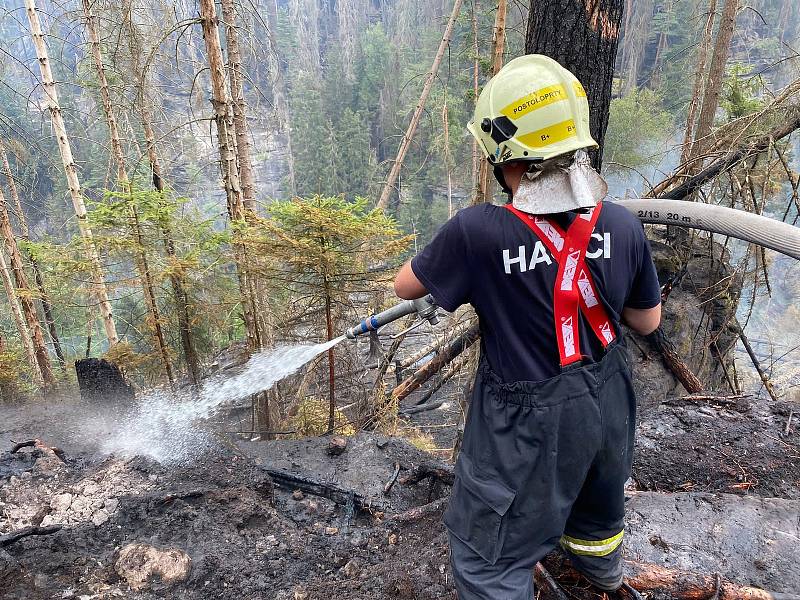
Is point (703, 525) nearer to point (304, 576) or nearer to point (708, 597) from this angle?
point (708, 597)

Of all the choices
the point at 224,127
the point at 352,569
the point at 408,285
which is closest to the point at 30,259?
the point at 224,127

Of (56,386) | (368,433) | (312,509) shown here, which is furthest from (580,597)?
(56,386)

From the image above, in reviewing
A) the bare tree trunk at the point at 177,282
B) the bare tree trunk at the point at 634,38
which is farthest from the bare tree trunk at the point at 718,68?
the bare tree trunk at the point at 634,38

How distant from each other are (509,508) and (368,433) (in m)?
4.40

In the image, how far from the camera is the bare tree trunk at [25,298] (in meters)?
Result: 9.85

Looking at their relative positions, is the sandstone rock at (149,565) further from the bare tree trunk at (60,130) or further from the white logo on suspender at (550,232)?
the bare tree trunk at (60,130)

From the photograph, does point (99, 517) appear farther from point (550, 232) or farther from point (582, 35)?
point (582, 35)

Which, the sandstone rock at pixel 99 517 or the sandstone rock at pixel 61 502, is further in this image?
the sandstone rock at pixel 61 502

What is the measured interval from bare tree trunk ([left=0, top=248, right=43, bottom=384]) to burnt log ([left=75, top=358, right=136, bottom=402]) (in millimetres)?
4060

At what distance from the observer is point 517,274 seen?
163 centimetres

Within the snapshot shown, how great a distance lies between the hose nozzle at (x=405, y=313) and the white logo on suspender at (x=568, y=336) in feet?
1.65

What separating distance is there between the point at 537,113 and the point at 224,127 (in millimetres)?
6671

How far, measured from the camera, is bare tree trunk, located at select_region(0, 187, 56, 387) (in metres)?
9.85

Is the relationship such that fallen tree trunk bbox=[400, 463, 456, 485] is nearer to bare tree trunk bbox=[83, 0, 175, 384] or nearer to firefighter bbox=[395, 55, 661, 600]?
firefighter bbox=[395, 55, 661, 600]
